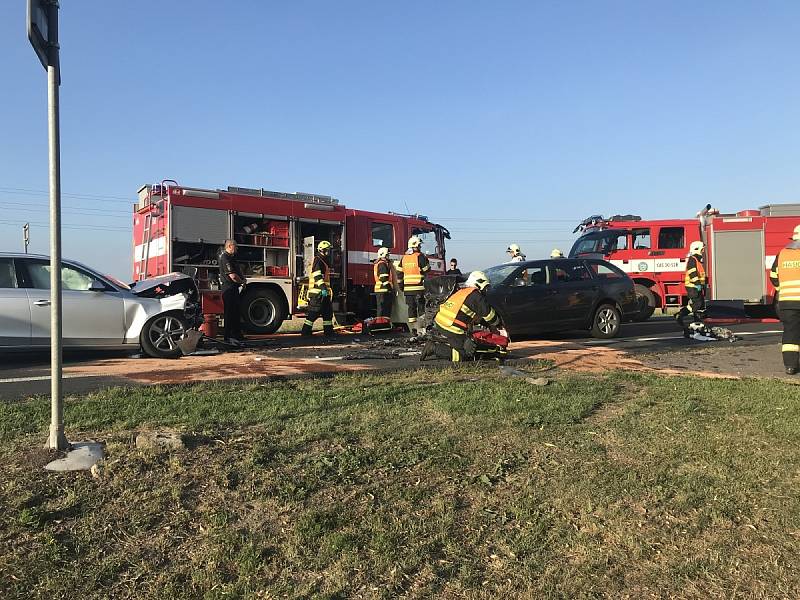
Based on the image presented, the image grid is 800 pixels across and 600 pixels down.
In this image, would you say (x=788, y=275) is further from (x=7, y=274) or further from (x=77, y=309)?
(x=7, y=274)

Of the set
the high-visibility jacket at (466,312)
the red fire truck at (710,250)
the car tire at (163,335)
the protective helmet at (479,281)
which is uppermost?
the red fire truck at (710,250)

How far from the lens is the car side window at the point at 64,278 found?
25.4ft

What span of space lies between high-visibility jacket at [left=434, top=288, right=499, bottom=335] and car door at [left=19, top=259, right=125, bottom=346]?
4441 millimetres

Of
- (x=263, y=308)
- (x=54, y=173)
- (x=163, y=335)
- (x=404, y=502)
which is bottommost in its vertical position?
(x=404, y=502)

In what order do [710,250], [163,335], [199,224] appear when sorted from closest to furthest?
[163,335], [199,224], [710,250]

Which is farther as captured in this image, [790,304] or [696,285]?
[696,285]

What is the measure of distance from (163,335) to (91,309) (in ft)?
3.22

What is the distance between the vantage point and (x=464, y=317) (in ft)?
24.7

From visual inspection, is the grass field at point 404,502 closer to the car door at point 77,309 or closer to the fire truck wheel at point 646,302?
the car door at point 77,309

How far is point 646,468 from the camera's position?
3777 millimetres

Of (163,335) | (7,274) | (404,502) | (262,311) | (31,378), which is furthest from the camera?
(262,311)

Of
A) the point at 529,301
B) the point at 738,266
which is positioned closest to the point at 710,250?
the point at 738,266

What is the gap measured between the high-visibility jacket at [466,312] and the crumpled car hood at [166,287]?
4.09m

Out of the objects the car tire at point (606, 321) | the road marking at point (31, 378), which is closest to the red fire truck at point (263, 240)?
the car tire at point (606, 321)
